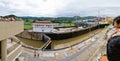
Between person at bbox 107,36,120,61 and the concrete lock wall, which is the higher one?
person at bbox 107,36,120,61

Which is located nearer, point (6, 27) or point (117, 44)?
point (117, 44)

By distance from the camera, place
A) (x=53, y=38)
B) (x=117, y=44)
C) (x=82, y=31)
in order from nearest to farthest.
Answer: (x=117, y=44) → (x=53, y=38) → (x=82, y=31)

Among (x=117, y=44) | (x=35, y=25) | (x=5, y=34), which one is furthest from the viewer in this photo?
(x=35, y=25)

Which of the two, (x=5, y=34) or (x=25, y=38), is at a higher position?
(x=5, y=34)

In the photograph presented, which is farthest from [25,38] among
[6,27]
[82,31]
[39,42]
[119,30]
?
[119,30]

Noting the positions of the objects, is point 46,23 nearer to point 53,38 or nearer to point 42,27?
point 42,27

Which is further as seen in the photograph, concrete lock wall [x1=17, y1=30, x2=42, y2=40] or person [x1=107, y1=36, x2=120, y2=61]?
concrete lock wall [x1=17, y1=30, x2=42, y2=40]

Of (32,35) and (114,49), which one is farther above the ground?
(114,49)

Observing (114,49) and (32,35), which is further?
(32,35)

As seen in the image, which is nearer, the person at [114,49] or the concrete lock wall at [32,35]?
the person at [114,49]

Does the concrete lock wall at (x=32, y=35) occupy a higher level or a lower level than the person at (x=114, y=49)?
lower

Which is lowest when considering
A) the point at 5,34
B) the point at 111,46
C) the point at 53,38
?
the point at 53,38
